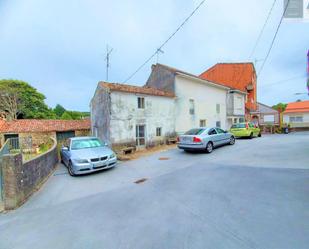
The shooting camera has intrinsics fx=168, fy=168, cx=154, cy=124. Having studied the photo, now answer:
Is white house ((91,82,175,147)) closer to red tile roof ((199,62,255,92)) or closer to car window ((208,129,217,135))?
car window ((208,129,217,135))

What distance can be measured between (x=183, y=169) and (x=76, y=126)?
21290 mm

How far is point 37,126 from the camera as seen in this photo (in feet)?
72.5

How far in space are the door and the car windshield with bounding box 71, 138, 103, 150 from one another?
432cm

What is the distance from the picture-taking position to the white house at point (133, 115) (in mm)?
11781

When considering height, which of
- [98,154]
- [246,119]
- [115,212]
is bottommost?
[115,212]

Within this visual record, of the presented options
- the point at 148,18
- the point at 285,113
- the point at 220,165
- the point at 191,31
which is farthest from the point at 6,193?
the point at 285,113

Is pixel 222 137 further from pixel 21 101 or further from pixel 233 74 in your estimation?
pixel 21 101

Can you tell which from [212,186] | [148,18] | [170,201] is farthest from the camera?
[148,18]

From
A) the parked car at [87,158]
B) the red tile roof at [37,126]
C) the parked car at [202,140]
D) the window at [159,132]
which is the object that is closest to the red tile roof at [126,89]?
the window at [159,132]

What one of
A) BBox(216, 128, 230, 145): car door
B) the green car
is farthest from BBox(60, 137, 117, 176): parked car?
the green car

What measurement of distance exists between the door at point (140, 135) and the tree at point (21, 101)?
27.3 m

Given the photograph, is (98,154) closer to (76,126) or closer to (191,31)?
(191,31)

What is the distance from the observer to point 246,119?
25.4 meters

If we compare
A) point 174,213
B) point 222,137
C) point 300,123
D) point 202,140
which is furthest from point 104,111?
point 300,123
